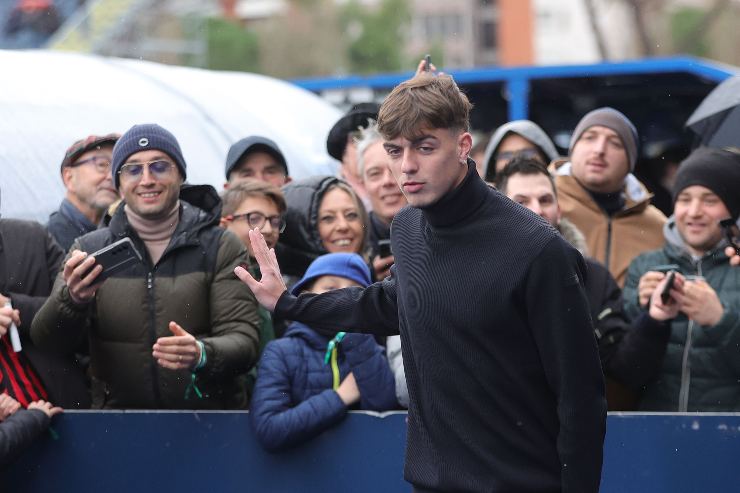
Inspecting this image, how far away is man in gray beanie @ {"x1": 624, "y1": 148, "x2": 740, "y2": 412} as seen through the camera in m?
5.25

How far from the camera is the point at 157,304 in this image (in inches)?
199

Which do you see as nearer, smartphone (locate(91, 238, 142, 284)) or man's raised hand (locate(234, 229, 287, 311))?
man's raised hand (locate(234, 229, 287, 311))

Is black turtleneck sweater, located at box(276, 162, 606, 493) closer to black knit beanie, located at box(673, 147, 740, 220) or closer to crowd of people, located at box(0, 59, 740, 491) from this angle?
crowd of people, located at box(0, 59, 740, 491)

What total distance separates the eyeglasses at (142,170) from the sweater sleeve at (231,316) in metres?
0.35

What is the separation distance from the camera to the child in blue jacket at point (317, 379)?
500 cm

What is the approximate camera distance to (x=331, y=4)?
67000 mm

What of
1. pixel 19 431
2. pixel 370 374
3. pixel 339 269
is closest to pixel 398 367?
pixel 370 374

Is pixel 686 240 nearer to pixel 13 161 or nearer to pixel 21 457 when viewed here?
pixel 21 457

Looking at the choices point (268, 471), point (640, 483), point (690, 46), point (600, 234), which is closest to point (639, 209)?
point (600, 234)

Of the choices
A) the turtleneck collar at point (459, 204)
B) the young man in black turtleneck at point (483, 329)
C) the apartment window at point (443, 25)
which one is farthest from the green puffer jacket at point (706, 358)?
the apartment window at point (443, 25)

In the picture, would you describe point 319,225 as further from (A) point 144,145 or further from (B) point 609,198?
(B) point 609,198

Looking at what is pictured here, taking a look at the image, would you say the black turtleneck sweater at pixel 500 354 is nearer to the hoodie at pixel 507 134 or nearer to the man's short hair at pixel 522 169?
the man's short hair at pixel 522 169

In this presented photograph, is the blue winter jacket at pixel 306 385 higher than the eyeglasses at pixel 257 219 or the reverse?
the reverse

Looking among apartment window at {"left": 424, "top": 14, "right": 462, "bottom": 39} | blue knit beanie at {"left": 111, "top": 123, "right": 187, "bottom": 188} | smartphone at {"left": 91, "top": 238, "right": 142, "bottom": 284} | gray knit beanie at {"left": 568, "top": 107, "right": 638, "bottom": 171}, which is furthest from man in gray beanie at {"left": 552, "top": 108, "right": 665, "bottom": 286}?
apartment window at {"left": 424, "top": 14, "right": 462, "bottom": 39}
